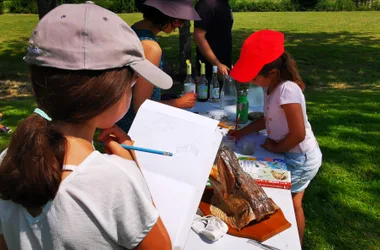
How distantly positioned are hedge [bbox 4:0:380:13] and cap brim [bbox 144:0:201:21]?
25.8 metres

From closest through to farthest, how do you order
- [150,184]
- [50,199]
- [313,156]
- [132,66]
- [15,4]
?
1. [50,199]
2. [132,66]
3. [150,184]
4. [313,156]
5. [15,4]

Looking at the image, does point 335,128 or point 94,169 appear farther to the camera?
point 335,128

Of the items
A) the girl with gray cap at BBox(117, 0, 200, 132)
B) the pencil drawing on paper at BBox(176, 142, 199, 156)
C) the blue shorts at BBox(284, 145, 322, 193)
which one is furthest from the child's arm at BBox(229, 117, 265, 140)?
the pencil drawing on paper at BBox(176, 142, 199, 156)

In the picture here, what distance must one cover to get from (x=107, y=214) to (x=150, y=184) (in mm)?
503

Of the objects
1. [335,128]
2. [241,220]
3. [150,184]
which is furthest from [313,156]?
[335,128]

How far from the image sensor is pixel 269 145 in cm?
217

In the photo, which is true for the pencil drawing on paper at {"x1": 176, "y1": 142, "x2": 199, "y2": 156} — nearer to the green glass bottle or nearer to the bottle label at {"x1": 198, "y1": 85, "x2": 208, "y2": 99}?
the green glass bottle

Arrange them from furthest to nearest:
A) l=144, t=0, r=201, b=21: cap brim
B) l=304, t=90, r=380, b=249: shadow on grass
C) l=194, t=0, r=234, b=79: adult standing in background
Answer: l=194, t=0, r=234, b=79: adult standing in background
l=304, t=90, r=380, b=249: shadow on grass
l=144, t=0, r=201, b=21: cap brim

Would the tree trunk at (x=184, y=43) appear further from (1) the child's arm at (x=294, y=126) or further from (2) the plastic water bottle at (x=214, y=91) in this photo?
(1) the child's arm at (x=294, y=126)

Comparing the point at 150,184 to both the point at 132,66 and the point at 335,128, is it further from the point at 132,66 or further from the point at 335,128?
the point at 335,128

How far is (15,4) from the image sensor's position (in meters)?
26.2

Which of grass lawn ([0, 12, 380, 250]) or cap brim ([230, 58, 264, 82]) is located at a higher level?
cap brim ([230, 58, 264, 82])

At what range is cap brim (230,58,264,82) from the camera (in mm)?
2070

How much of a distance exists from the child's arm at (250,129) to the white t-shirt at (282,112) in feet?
0.41
